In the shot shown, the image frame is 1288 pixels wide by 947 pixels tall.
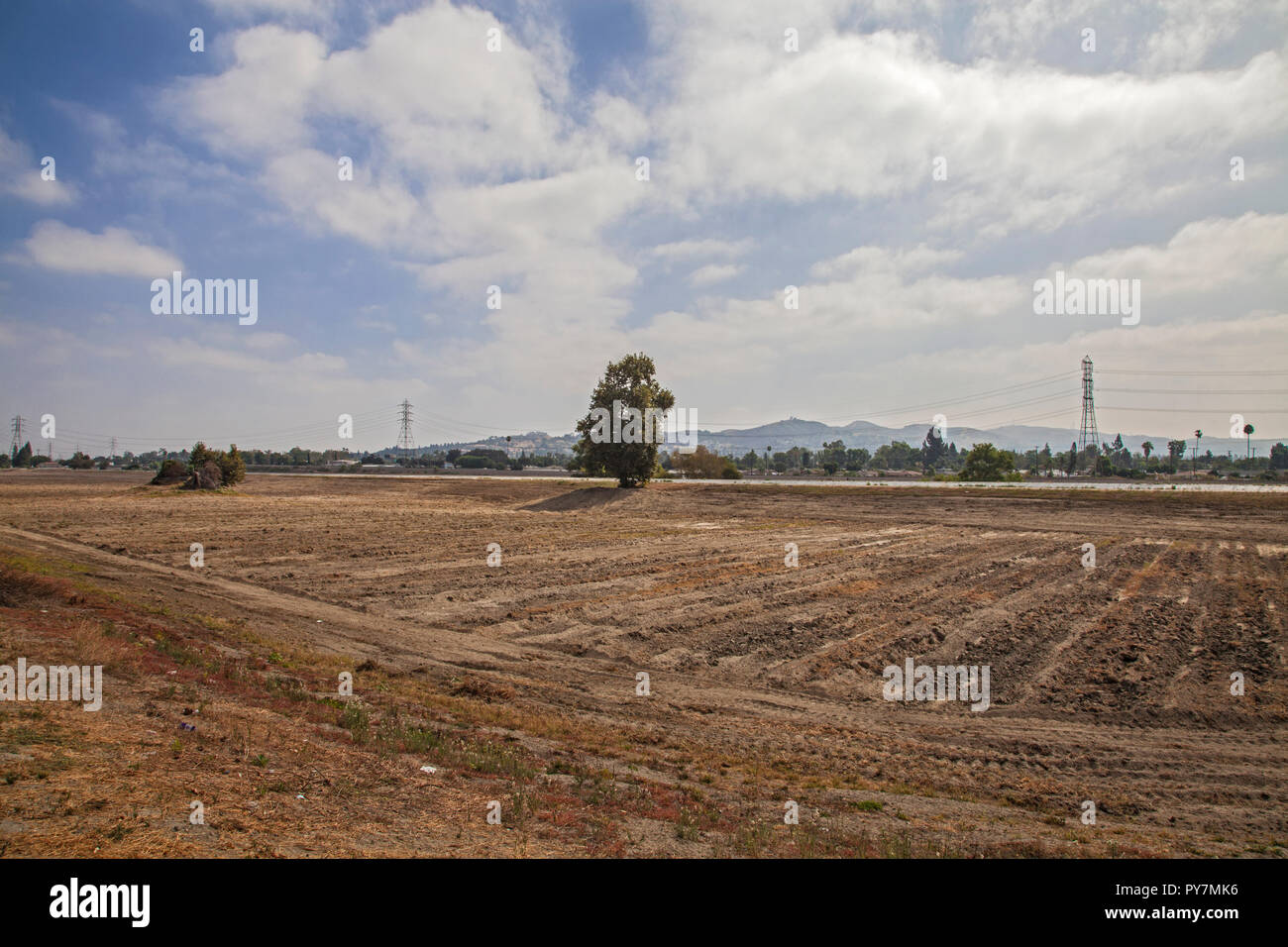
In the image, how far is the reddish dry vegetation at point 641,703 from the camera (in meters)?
6.61

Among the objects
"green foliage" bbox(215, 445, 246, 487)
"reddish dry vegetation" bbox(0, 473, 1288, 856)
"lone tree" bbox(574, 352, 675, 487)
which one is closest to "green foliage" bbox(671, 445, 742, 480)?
"lone tree" bbox(574, 352, 675, 487)

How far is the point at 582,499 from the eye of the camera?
200 ft

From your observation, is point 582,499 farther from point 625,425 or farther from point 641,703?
point 641,703

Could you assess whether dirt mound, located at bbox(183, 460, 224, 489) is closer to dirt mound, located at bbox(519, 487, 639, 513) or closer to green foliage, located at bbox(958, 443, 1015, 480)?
dirt mound, located at bbox(519, 487, 639, 513)

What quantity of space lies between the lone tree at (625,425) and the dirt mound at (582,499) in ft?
10.0

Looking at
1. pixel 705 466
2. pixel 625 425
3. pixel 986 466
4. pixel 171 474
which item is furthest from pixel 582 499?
pixel 986 466

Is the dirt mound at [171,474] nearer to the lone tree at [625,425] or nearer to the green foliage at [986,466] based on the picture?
the lone tree at [625,425]

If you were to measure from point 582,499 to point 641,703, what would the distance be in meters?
49.0

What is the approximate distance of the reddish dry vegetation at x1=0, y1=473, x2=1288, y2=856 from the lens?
661 centimetres

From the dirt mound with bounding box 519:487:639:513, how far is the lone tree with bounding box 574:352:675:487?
3051 millimetres

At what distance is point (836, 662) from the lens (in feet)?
49.1
